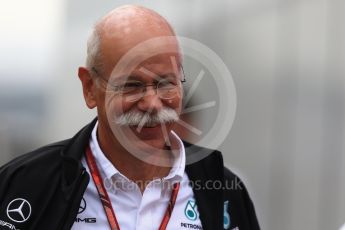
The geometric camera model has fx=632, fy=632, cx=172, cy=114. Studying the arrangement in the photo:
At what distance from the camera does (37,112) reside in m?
2.65

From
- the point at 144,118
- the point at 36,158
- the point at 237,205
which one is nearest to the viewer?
the point at 144,118

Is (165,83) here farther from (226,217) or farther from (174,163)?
(226,217)

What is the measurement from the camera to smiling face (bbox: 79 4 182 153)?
→ 1660 mm

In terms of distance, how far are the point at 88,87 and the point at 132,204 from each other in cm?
36

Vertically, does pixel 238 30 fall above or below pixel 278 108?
above

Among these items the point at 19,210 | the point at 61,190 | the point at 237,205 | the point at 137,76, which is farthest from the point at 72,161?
the point at 237,205

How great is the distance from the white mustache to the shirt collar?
147mm

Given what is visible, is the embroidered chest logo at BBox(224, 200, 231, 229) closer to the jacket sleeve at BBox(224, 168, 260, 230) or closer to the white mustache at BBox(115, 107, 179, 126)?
the jacket sleeve at BBox(224, 168, 260, 230)

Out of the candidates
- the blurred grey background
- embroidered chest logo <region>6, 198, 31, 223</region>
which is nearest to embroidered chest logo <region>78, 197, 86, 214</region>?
embroidered chest logo <region>6, 198, 31, 223</region>

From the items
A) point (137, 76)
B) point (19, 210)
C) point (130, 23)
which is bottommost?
point (19, 210)

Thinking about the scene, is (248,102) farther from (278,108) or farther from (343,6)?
(343,6)

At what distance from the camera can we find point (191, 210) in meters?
1.81

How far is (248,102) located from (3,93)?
109 centimetres

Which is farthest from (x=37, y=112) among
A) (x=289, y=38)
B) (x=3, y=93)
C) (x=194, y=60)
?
(x=289, y=38)
